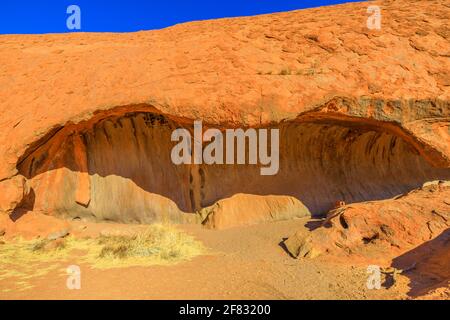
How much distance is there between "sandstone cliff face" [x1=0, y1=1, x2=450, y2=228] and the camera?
6.77m

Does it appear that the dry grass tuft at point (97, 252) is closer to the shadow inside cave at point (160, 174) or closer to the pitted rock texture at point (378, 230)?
the shadow inside cave at point (160, 174)

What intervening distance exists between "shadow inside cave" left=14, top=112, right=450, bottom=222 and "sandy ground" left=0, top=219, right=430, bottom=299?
2.76m

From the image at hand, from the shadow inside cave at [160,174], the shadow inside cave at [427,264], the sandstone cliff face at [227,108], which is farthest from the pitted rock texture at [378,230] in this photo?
the shadow inside cave at [160,174]

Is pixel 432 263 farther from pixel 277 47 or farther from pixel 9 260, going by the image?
pixel 9 260

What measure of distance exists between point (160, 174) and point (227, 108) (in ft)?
10.4

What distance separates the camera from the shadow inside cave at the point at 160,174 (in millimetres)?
8633

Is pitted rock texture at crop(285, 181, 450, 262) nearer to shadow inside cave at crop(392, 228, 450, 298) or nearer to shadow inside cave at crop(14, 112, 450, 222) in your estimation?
shadow inside cave at crop(392, 228, 450, 298)

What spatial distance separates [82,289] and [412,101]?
6793 millimetres

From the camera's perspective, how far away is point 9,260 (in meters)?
5.99

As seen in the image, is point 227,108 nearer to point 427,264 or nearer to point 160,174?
point 160,174

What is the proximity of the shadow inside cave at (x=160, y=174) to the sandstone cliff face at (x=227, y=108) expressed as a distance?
0.03 meters

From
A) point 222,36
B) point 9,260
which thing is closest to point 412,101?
point 222,36

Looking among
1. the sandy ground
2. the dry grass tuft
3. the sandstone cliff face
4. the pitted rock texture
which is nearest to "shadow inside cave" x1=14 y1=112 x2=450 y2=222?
the sandstone cliff face

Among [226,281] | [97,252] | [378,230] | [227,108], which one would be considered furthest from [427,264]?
[97,252]
